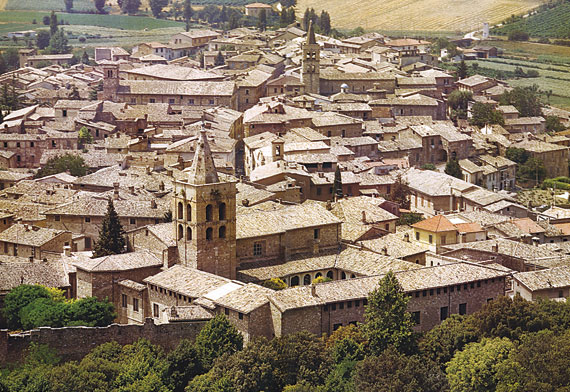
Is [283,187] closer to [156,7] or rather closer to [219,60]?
[219,60]

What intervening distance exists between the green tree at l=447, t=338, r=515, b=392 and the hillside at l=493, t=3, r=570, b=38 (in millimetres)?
88860

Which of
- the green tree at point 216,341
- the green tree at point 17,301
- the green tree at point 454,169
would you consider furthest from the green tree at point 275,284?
the green tree at point 454,169

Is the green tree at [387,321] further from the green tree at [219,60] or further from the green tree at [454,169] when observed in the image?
the green tree at [219,60]

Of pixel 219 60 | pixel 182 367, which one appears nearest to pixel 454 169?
pixel 182 367

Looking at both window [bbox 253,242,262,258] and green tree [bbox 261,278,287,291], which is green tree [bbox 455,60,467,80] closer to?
window [bbox 253,242,262,258]

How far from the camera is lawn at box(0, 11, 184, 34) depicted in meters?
141

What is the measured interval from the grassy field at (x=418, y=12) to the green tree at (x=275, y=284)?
9364 cm

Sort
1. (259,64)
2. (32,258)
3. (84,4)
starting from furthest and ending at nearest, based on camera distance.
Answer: (84,4)
(259,64)
(32,258)

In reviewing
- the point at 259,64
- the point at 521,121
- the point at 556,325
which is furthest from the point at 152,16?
the point at 556,325

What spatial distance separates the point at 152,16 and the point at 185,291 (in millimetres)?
113398

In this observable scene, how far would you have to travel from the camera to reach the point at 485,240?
2149 inches

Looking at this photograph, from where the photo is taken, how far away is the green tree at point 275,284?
46.5 metres

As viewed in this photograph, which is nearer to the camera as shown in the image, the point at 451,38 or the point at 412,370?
the point at 412,370

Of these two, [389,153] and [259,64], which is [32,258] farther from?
[259,64]
